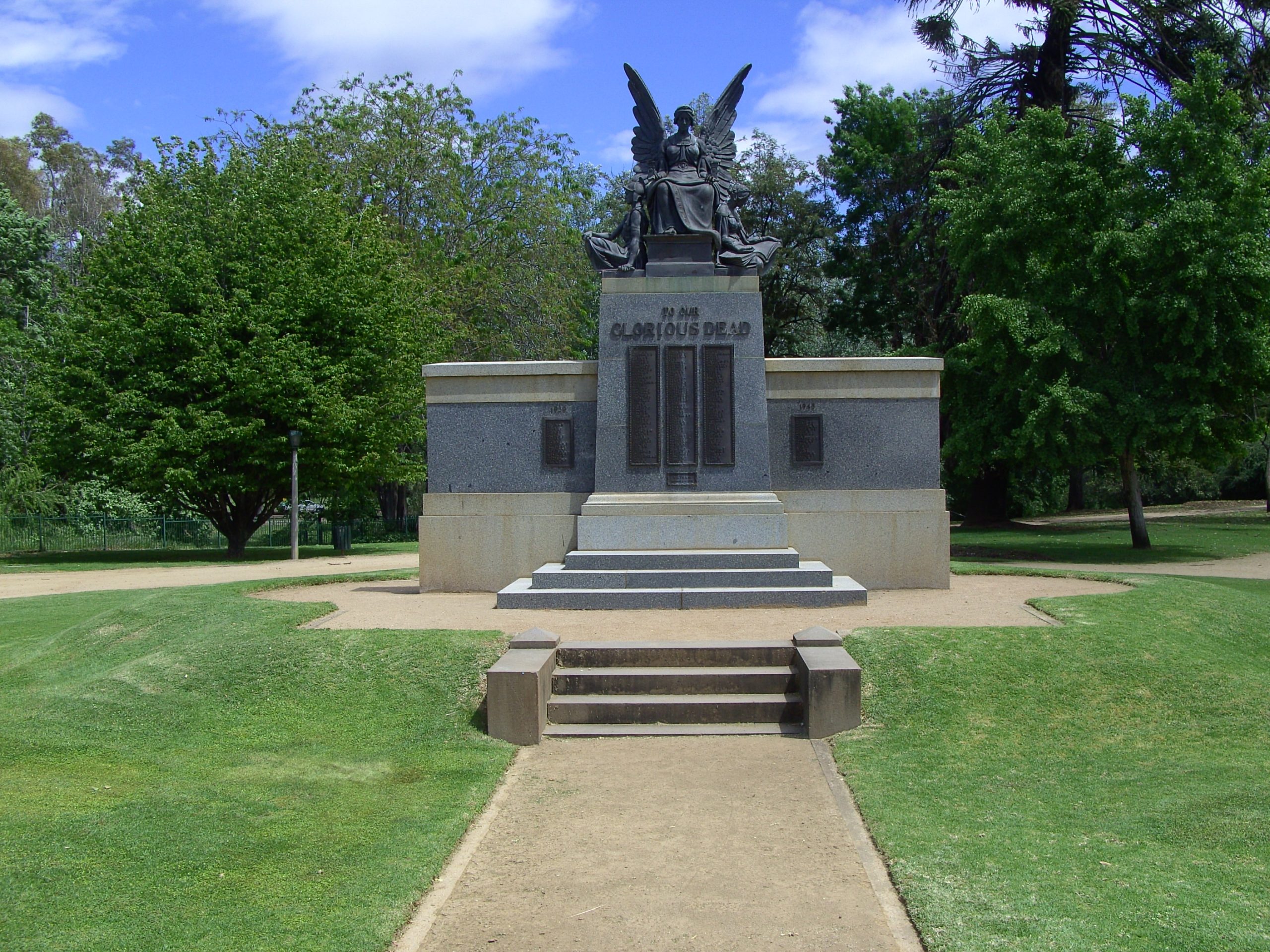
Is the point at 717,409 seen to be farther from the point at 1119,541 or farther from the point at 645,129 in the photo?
the point at 1119,541

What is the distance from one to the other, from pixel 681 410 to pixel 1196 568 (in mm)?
14263

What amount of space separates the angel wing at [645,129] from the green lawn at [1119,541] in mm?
13025

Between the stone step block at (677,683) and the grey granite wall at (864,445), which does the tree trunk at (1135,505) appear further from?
the stone step block at (677,683)

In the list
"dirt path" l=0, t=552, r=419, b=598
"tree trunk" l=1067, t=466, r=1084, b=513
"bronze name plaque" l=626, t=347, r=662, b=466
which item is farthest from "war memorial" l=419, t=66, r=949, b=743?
"tree trunk" l=1067, t=466, r=1084, b=513

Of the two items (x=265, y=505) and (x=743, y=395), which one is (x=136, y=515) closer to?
(x=265, y=505)

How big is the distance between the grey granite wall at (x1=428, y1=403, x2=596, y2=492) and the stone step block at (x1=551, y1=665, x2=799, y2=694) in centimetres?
677

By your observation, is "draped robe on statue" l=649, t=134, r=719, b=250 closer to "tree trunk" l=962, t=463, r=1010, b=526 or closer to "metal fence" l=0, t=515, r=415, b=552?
"metal fence" l=0, t=515, r=415, b=552

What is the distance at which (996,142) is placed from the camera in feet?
91.6

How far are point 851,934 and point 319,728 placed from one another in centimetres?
529

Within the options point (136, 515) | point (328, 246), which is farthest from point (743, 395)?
point (136, 515)

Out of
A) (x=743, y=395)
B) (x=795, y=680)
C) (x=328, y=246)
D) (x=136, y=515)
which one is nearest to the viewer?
(x=795, y=680)

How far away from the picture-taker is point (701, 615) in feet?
41.2

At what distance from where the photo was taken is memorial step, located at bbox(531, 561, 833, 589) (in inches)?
542

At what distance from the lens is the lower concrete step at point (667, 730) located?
30.1 feet
